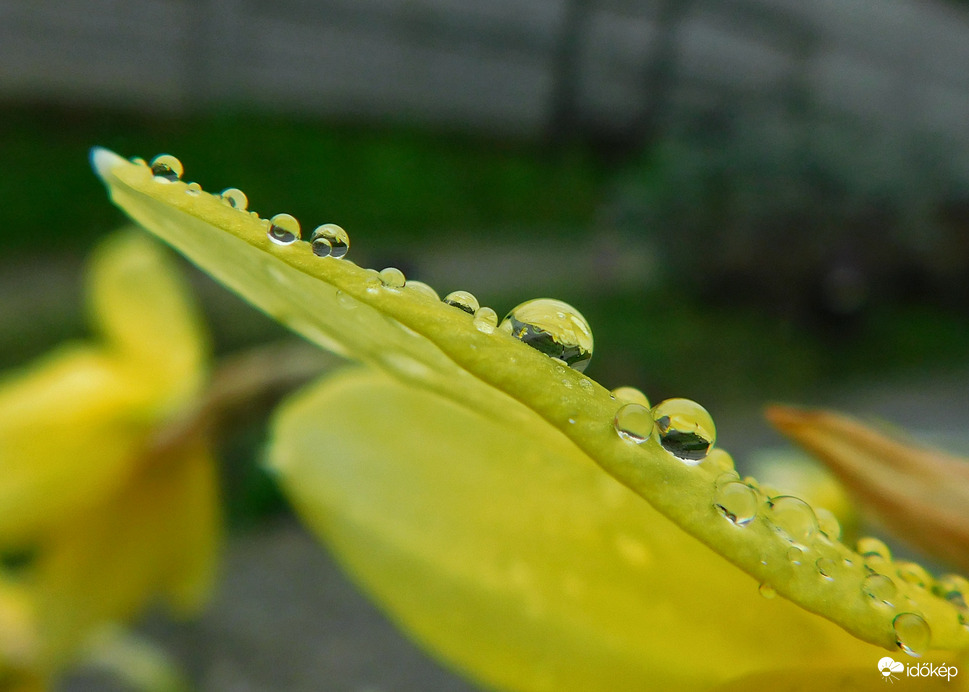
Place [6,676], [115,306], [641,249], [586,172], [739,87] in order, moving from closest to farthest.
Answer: [6,676] < [115,306] < [641,249] < [586,172] < [739,87]

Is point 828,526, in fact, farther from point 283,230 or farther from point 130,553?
point 130,553

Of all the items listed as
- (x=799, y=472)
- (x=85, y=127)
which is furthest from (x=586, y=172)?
(x=799, y=472)

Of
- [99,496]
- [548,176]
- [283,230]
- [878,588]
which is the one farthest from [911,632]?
[548,176]

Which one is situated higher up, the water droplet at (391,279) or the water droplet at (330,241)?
the water droplet at (391,279)

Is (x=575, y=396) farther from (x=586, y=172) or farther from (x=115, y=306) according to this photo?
(x=586, y=172)

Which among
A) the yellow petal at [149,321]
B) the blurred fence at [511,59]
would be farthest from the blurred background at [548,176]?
the yellow petal at [149,321]

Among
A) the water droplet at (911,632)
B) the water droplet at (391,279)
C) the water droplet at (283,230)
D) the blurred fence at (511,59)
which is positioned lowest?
the water droplet at (283,230)

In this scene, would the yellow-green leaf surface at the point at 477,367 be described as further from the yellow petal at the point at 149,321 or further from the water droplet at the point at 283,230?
the yellow petal at the point at 149,321
